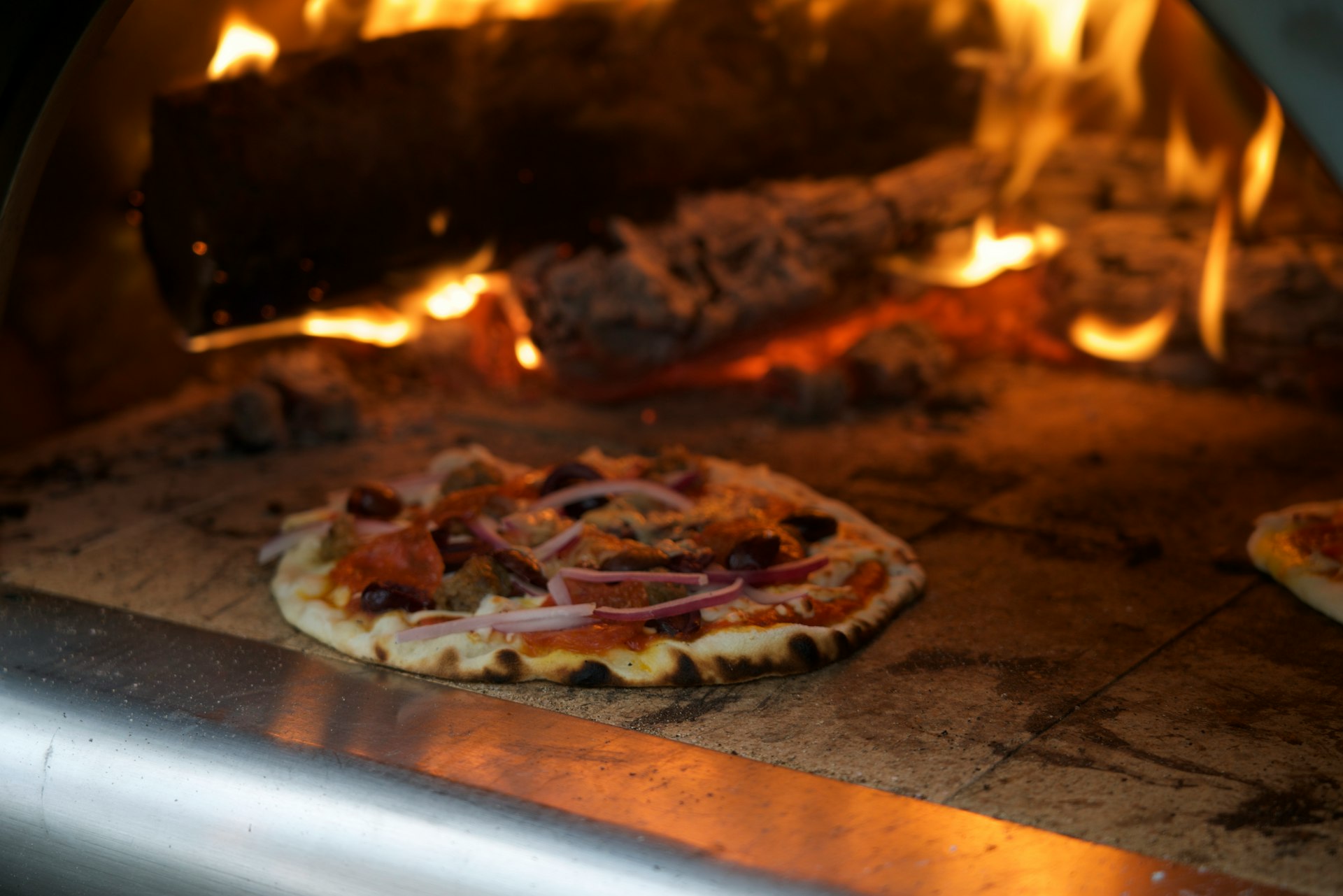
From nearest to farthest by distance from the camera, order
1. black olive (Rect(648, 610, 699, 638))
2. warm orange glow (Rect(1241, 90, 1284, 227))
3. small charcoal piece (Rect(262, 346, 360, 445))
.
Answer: black olive (Rect(648, 610, 699, 638)) → small charcoal piece (Rect(262, 346, 360, 445)) → warm orange glow (Rect(1241, 90, 1284, 227))

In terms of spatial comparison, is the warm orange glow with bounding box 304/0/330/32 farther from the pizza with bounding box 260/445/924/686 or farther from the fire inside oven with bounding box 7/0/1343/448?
the pizza with bounding box 260/445/924/686

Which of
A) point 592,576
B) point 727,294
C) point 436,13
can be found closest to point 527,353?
point 727,294

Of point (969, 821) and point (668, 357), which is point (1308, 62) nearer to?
point (969, 821)

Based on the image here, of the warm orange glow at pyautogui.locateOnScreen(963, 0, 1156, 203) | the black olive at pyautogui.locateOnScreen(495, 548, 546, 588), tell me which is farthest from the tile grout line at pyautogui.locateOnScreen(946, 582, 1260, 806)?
the warm orange glow at pyautogui.locateOnScreen(963, 0, 1156, 203)

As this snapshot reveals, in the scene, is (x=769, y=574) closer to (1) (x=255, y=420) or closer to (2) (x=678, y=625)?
(2) (x=678, y=625)

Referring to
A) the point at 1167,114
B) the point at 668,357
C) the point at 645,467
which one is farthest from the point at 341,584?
the point at 1167,114

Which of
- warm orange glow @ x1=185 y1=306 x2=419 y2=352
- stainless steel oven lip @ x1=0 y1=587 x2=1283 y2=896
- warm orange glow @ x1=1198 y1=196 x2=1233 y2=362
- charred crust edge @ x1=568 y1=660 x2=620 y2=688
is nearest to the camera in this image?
stainless steel oven lip @ x1=0 y1=587 x2=1283 y2=896

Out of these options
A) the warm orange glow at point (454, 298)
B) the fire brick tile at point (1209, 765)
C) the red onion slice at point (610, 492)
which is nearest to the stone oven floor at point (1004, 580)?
the fire brick tile at point (1209, 765)

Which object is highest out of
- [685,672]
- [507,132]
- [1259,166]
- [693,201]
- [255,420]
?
[507,132]
